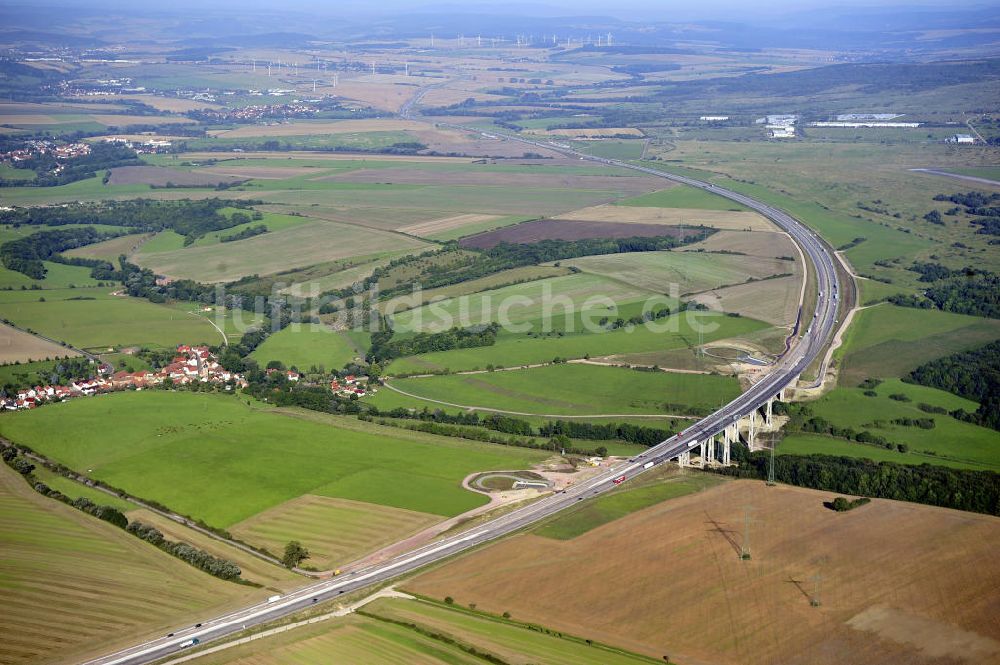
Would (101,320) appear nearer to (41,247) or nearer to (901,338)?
(41,247)

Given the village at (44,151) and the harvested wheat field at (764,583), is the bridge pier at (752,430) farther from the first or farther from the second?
the village at (44,151)

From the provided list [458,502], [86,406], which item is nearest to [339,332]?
[86,406]

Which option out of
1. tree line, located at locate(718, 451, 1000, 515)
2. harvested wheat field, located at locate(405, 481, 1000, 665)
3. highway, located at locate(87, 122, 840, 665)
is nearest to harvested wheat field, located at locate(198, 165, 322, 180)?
highway, located at locate(87, 122, 840, 665)

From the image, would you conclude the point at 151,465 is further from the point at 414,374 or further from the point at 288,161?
the point at 288,161

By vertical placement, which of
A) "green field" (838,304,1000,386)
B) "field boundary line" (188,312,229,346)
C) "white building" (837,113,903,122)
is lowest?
"field boundary line" (188,312,229,346)

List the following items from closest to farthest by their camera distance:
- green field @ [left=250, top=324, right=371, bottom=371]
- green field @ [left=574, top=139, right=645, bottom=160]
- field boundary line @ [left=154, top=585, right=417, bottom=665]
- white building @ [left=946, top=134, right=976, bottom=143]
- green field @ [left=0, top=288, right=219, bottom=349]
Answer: field boundary line @ [left=154, top=585, right=417, bottom=665] < green field @ [left=250, top=324, right=371, bottom=371] < green field @ [left=0, top=288, right=219, bottom=349] < white building @ [left=946, top=134, right=976, bottom=143] < green field @ [left=574, top=139, right=645, bottom=160]

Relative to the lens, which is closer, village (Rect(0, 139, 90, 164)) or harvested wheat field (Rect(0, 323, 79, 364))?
harvested wheat field (Rect(0, 323, 79, 364))

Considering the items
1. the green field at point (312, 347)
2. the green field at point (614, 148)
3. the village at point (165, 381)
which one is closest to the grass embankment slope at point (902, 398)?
the village at point (165, 381)

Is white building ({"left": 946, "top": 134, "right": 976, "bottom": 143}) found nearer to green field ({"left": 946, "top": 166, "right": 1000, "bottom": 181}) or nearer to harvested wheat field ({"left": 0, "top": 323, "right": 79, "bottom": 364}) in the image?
green field ({"left": 946, "top": 166, "right": 1000, "bottom": 181})
